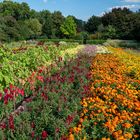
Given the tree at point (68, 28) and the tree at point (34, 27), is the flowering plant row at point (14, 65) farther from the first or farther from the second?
the tree at point (68, 28)

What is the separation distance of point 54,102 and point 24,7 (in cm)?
8731

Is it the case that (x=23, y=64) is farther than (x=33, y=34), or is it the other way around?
(x=33, y=34)

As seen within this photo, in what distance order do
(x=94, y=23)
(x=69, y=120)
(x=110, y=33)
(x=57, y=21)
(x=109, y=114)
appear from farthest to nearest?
(x=94, y=23)
(x=57, y=21)
(x=110, y=33)
(x=109, y=114)
(x=69, y=120)

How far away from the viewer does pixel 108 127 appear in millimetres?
5746

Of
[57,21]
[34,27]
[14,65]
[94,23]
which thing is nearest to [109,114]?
[14,65]

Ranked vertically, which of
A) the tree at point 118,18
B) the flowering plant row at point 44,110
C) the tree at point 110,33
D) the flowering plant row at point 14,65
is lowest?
the tree at point 110,33

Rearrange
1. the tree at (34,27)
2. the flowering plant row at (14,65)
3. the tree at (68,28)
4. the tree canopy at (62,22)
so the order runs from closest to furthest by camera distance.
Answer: the flowering plant row at (14,65) → the tree canopy at (62,22) → the tree at (34,27) → the tree at (68,28)

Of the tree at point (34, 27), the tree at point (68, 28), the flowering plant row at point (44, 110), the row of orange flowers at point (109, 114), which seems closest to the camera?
the flowering plant row at point (44, 110)

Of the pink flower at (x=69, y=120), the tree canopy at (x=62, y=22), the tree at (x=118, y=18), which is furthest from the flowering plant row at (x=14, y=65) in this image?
the tree at (x=118, y=18)

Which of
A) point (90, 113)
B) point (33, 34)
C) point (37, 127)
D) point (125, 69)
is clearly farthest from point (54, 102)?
point (33, 34)

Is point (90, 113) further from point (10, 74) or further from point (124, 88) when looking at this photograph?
point (10, 74)

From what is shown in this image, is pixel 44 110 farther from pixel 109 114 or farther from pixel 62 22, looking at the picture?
pixel 62 22

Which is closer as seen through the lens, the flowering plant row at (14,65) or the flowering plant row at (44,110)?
the flowering plant row at (44,110)

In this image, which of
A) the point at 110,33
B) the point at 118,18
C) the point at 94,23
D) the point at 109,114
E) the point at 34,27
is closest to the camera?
the point at 109,114
